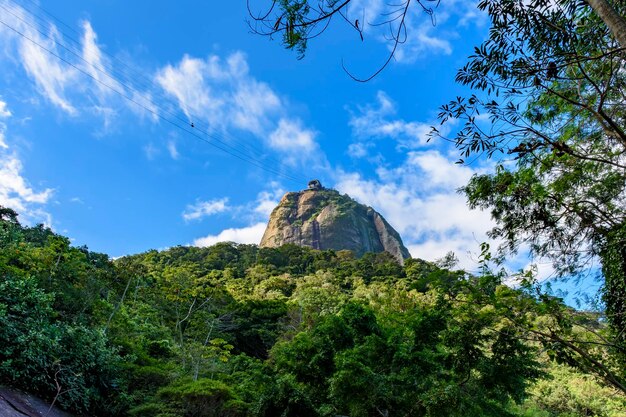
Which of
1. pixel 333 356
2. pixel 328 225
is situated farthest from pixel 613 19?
pixel 328 225

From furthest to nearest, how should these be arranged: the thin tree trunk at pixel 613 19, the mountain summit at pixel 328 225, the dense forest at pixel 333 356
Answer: the mountain summit at pixel 328 225
the dense forest at pixel 333 356
the thin tree trunk at pixel 613 19

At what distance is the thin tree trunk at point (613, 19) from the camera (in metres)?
2.05

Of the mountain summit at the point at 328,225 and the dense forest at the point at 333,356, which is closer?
the dense forest at the point at 333,356

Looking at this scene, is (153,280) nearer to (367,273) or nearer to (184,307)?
(184,307)

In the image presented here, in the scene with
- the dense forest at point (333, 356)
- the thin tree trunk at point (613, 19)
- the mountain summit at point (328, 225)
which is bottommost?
the dense forest at point (333, 356)

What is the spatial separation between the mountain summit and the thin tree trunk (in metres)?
57.9

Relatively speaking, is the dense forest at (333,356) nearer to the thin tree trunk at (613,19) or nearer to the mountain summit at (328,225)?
the thin tree trunk at (613,19)

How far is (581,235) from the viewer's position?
14.2 feet

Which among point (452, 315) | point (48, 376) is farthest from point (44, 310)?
point (452, 315)

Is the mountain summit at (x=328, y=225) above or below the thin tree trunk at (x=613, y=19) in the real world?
above

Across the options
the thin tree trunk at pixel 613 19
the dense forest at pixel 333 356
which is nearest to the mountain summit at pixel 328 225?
the dense forest at pixel 333 356

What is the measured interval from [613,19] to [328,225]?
60188 mm

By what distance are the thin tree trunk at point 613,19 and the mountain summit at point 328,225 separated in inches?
2280

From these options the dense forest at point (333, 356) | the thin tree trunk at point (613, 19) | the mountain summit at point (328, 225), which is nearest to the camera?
the thin tree trunk at point (613, 19)
